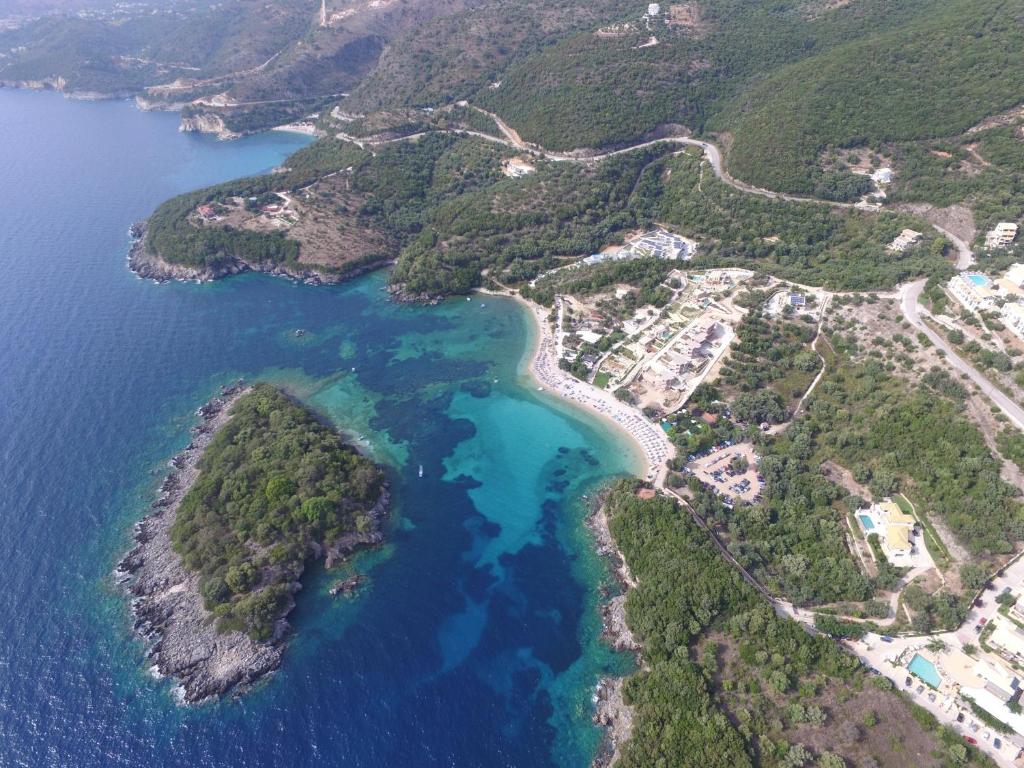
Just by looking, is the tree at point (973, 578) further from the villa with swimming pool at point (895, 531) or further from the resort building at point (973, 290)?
the resort building at point (973, 290)

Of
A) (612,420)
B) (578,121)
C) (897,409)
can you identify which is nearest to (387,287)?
(612,420)

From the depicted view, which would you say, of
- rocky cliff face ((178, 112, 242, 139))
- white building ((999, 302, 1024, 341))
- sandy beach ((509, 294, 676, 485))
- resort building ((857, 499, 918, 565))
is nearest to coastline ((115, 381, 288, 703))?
sandy beach ((509, 294, 676, 485))

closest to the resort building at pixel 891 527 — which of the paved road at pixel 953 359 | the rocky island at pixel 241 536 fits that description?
the paved road at pixel 953 359

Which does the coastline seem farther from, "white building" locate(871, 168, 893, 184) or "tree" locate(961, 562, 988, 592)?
"white building" locate(871, 168, 893, 184)

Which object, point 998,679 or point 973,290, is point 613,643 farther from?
point 973,290

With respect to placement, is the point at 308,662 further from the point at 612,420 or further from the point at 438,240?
the point at 438,240
